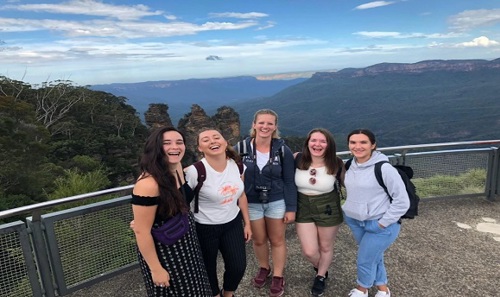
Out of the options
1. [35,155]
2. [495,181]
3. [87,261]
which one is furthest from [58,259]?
[35,155]

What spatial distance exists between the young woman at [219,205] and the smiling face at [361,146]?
3.28 ft

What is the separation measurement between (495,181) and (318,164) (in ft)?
12.7

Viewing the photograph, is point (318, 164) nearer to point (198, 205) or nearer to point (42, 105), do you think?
point (198, 205)

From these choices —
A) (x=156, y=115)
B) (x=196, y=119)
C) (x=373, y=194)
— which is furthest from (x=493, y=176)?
(x=156, y=115)

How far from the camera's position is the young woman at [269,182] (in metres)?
3.09

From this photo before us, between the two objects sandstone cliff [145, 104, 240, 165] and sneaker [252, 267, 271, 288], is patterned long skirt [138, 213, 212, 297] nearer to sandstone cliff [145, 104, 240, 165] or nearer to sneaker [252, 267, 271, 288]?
sneaker [252, 267, 271, 288]

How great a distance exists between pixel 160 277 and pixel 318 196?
1646mm

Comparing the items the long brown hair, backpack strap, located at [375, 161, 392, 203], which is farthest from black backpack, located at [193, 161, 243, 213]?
backpack strap, located at [375, 161, 392, 203]

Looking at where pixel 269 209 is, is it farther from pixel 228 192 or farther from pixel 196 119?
pixel 196 119

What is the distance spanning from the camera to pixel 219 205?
2658 mm

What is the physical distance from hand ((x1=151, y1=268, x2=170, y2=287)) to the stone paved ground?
1.45 meters

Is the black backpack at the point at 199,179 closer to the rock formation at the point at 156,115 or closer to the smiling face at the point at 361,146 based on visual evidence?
the smiling face at the point at 361,146

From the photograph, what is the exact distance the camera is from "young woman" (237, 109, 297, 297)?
10.2 ft

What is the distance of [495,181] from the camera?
215 inches
